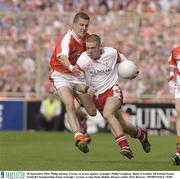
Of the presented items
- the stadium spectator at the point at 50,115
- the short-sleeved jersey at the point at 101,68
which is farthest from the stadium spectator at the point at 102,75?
the stadium spectator at the point at 50,115

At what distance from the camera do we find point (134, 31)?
27.8 meters

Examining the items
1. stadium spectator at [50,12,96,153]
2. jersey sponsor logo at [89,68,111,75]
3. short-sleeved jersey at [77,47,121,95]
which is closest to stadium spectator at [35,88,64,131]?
stadium spectator at [50,12,96,153]

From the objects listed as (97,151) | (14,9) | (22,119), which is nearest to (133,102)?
(22,119)

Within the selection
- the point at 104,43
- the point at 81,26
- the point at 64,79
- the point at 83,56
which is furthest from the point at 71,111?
the point at 104,43

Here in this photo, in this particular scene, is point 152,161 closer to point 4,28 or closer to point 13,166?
point 13,166

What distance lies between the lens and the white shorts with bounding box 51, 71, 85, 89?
48.7 feet

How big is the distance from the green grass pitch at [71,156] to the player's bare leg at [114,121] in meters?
0.34

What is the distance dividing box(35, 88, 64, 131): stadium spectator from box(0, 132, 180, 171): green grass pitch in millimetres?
3860

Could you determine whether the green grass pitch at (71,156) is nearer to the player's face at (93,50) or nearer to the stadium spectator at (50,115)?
the player's face at (93,50)

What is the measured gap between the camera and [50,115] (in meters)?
26.5

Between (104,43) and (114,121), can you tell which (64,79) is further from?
(104,43)

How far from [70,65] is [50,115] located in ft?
41.2

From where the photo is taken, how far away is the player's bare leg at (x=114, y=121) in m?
13.1

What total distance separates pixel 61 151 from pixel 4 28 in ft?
39.6
